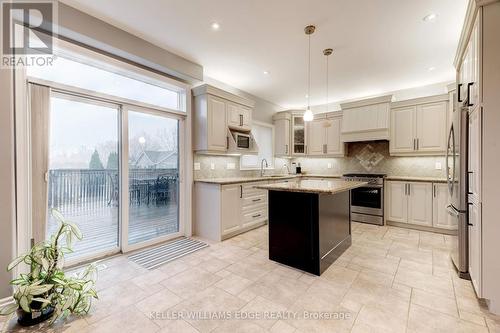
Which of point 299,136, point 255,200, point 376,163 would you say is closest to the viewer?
point 255,200

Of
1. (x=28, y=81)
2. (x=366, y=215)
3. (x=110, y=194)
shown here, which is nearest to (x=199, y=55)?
(x=28, y=81)

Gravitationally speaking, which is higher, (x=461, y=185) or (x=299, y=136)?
(x=299, y=136)

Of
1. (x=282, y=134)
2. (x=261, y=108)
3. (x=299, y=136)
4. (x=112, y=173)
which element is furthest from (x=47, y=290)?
(x=299, y=136)

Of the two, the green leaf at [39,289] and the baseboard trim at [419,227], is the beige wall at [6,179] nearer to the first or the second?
the green leaf at [39,289]

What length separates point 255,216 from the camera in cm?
424

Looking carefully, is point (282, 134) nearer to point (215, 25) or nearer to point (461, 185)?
point (215, 25)

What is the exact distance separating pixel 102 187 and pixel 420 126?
549 cm

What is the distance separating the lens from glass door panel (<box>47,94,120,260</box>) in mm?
2559

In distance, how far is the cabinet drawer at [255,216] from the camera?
403 centimetres

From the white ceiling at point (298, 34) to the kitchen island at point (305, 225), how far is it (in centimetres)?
192

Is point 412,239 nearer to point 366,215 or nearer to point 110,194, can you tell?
point 366,215

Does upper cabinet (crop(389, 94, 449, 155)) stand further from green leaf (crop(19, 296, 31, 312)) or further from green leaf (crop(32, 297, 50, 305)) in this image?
green leaf (crop(19, 296, 31, 312))

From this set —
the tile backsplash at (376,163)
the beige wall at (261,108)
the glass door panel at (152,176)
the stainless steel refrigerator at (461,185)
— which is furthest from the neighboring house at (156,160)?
the tile backsplash at (376,163)

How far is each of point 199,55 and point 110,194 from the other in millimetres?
2384
